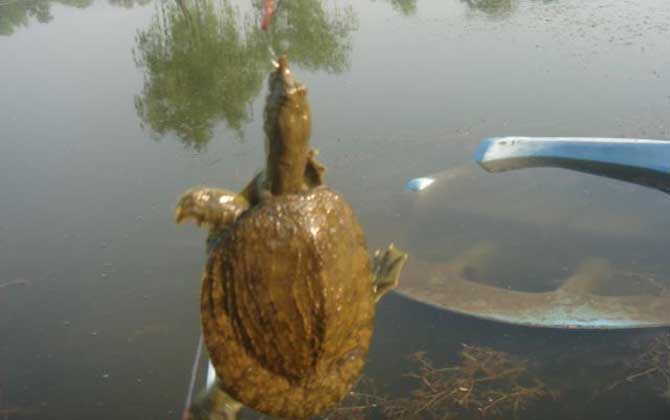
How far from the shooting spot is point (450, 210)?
13.9 feet

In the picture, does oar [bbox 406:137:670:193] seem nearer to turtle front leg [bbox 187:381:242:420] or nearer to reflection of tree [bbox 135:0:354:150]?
reflection of tree [bbox 135:0:354:150]

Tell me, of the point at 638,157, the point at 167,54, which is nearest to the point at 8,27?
the point at 167,54

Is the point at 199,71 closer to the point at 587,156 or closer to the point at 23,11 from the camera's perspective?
the point at 587,156

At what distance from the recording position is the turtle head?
1.49 metres

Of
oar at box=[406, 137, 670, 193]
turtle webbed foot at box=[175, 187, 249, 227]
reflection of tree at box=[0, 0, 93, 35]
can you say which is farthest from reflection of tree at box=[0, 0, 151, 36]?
turtle webbed foot at box=[175, 187, 249, 227]

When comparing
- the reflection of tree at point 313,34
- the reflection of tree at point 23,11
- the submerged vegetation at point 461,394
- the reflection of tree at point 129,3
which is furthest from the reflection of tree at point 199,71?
the submerged vegetation at point 461,394

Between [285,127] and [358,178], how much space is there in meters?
3.11

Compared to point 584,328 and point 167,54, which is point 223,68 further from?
point 584,328

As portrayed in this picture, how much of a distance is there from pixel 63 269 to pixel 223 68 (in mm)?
3339

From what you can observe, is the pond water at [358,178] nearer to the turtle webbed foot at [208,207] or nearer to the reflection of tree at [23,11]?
the reflection of tree at [23,11]

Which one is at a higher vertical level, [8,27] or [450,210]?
[8,27]

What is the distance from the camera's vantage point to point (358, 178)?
15.1 ft

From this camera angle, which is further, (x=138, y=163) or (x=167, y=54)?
(x=167, y=54)

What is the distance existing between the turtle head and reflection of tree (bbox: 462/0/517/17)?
703 centimetres
